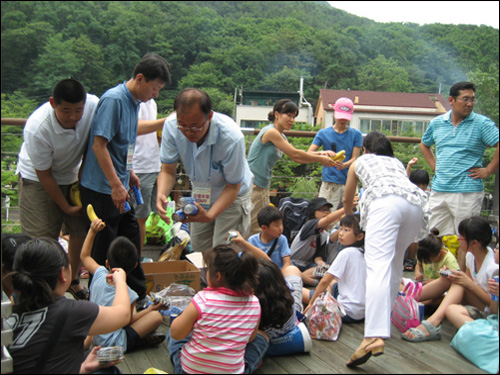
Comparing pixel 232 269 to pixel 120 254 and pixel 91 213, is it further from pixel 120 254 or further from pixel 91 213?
pixel 91 213

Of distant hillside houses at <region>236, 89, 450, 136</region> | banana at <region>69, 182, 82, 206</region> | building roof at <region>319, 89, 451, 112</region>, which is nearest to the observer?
banana at <region>69, 182, 82, 206</region>

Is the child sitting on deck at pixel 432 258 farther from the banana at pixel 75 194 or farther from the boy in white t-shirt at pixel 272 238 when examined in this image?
the banana at pixel 75 194

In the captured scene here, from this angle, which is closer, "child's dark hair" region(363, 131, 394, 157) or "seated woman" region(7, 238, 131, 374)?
"seated woman" region(7, 238, 131, 374)

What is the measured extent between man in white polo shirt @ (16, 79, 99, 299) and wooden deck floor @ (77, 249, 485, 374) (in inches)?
37.2

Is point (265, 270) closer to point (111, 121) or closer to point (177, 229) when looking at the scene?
point (111, 121)

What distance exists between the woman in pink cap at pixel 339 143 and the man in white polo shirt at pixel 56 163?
2347 millimetres

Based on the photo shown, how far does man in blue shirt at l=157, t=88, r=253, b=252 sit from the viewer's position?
103 inches

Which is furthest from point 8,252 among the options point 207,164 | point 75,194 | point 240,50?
point 240,50

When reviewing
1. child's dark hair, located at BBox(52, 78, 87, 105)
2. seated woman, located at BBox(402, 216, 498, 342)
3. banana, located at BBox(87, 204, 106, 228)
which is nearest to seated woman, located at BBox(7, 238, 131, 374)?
banana, located at BBox(87, 204, 106, 228)

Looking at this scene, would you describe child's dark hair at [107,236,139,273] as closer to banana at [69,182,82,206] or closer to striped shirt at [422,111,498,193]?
banana at [69,182,82,206]

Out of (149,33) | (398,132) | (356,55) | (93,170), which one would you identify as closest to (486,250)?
(93,170)

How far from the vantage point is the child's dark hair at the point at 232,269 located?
82.4 inches

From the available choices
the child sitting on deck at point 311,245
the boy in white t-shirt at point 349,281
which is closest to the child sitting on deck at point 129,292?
the boy in white t-shirt at point 349,281

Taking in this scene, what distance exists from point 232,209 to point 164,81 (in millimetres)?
915
